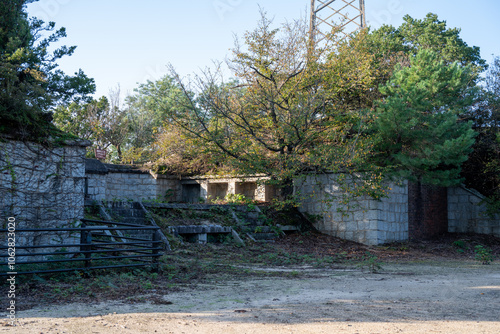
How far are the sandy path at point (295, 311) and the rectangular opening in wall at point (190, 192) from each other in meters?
13.5

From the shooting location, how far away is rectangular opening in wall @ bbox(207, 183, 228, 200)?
20438 mm

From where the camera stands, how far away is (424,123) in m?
15.2

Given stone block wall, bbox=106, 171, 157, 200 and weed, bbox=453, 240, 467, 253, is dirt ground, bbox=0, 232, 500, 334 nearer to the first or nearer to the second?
weed, bbox=453, 240, 467, 253

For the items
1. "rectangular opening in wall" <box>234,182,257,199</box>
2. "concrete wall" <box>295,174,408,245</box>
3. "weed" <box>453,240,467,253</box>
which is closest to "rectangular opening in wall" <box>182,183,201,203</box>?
"rectangular opening in wall" <box>234,182,257,199</box>

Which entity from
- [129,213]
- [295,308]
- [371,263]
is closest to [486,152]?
[371,263]

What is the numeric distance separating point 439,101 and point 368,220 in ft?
15.6

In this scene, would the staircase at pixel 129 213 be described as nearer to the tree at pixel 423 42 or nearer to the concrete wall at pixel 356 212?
the concrete wall at pixel 356 212

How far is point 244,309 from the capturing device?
17.9ft

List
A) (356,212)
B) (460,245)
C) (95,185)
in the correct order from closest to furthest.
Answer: (356,212) < (95,185) < (460,245)

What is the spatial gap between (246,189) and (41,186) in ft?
38.6

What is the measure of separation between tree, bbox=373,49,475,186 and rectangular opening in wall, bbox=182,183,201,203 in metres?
8.75

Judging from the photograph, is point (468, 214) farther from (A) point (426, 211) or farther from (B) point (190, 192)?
(B) point (190, 192)

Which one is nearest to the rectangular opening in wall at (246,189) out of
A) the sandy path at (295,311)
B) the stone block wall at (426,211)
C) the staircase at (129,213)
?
the stone block wall at (426,211)

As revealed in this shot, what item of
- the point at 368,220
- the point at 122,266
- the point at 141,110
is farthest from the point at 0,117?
the point at 141,110
